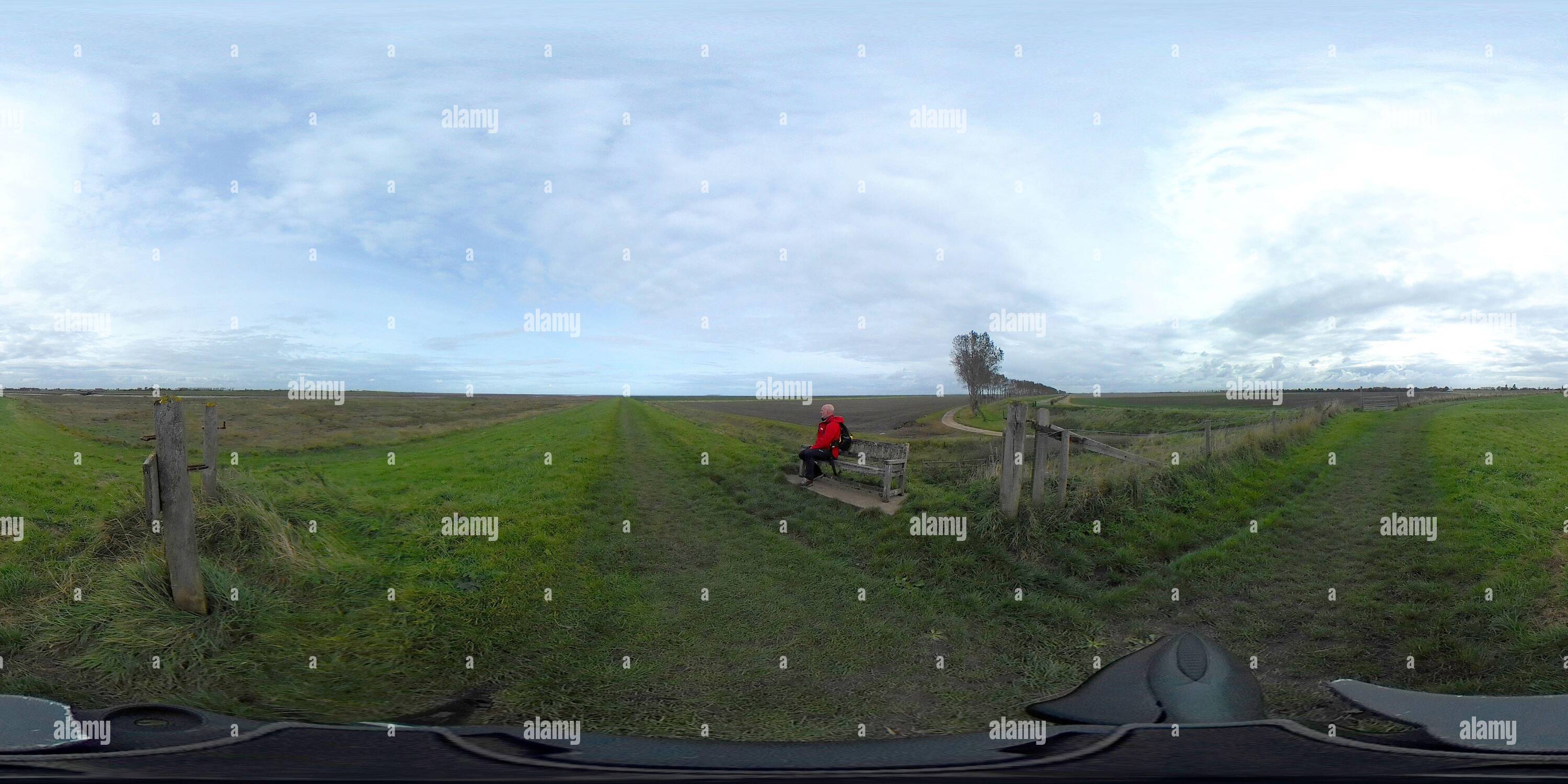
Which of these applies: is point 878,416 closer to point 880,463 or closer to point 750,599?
point 880,463

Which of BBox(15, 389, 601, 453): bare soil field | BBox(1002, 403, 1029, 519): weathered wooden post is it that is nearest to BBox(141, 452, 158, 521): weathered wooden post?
BBox(1002, 403, 1029, 519): weathered wooden post

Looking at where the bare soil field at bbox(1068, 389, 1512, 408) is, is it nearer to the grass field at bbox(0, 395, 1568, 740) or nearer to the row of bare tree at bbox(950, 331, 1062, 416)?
the row of bare tree at bbox(950, 331, 1062, 416)

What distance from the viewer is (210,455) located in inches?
262

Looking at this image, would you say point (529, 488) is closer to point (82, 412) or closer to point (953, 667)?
point (953, 667)

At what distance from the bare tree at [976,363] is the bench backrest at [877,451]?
138ft

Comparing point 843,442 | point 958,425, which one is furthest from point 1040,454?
point 958,425

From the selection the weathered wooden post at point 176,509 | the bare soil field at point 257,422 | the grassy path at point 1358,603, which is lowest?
the grassy path at point 1358,603

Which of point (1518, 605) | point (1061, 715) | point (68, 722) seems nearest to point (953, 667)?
point (1061, 715)

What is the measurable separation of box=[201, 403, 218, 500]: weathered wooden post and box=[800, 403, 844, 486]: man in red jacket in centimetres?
851

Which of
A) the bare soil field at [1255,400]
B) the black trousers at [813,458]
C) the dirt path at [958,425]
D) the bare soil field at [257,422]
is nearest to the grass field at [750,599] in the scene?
the black trousers at [813,458]

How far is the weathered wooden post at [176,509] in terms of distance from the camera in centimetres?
484

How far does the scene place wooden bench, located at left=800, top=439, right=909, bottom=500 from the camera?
1053cm

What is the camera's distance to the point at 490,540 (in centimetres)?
804

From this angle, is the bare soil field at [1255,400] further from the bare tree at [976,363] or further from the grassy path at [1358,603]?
the grassy path at [1358,603]
